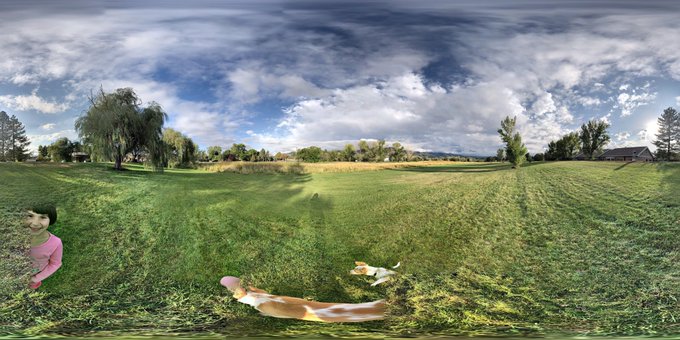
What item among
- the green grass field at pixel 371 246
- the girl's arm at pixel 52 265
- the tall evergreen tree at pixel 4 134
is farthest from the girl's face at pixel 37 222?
the tall evergreen tree at pixel 4 134

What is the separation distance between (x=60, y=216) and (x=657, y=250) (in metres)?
8.02

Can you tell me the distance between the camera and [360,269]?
4.20 metres

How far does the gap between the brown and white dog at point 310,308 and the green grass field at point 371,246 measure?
99 mm

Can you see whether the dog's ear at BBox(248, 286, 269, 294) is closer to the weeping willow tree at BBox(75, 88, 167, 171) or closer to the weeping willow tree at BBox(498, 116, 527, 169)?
the weeping willow tree at BBox(75, 88, 167, 171)

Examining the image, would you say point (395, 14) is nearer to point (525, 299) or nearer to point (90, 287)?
point (525, 299)

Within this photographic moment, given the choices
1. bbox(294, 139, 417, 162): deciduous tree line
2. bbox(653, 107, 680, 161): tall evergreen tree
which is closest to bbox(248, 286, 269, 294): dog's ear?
bbox(294, 139, 417, 162): deciduous tree line

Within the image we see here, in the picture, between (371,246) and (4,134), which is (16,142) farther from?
(371,246)

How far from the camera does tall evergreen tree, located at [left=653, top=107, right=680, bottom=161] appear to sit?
15.4ft

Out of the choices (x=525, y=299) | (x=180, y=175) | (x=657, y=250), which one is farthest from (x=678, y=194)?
(x=180, y=175)

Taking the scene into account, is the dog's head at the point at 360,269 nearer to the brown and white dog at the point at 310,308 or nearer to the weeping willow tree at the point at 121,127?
the brown and white dog at the point at 310,308

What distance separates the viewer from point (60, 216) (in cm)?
484

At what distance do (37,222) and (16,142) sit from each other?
57.1 inches

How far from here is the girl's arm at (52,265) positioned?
414 cm

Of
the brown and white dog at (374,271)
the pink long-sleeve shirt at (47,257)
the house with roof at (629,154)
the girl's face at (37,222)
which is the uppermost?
the house with roof at (629,154)
